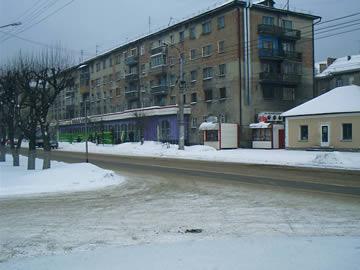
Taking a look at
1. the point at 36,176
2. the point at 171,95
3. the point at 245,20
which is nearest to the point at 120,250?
the point at 36,176

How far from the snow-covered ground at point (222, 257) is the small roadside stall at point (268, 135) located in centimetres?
3958

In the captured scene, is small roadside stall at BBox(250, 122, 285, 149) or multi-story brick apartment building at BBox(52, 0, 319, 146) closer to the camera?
small roadside stall at BBox(250, 122, 285, 149)

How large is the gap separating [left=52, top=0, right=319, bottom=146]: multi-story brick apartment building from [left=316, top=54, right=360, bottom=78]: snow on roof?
9.84 m

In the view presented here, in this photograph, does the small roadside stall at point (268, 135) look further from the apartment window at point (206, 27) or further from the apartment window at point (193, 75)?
the apartment window at point (206, 27)

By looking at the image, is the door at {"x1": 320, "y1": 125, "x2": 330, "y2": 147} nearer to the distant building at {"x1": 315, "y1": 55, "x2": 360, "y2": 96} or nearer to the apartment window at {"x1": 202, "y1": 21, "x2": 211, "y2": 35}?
the apartment window at {"x1": 202, "y1": 21, "x2": 211, "y2": 35}

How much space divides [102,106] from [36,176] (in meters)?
67.7

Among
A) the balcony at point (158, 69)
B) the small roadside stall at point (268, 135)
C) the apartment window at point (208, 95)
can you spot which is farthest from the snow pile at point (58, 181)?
the balcony at point (158, 69)

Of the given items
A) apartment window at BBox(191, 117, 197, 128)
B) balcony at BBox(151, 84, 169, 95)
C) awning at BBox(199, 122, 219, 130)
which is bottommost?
awning at BBox(199, 122, 219, 130)

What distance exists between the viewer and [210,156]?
35.9 meters

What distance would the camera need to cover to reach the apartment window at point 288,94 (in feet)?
183

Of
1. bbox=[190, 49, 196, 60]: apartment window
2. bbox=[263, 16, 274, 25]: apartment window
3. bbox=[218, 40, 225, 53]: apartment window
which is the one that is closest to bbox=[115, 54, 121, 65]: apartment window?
bbox=[190, 49, 196, 60]: apartment window

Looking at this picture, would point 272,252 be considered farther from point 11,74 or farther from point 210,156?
point 210,156

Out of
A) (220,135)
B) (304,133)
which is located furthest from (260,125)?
(304,133)

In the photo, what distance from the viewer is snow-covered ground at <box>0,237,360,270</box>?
20.3 ft
